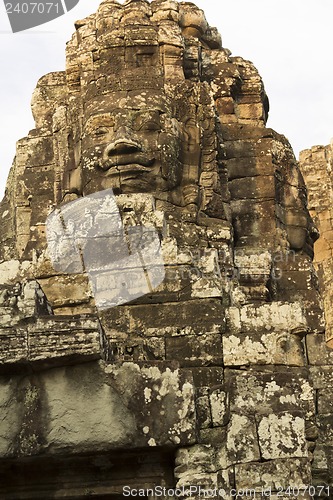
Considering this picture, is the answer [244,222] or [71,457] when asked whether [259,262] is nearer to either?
[244,222]

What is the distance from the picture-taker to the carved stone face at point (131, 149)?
14.8m

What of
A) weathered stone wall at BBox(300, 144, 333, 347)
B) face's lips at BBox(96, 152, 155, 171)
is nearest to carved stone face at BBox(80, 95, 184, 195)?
face's lips at BBox(96, 152, 155, 171)

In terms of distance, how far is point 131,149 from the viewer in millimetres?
14875

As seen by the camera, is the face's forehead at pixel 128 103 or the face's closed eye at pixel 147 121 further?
the face's forehead at pixel 128 103

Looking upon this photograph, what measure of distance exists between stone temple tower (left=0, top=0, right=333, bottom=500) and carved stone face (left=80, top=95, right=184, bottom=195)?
0.02 m

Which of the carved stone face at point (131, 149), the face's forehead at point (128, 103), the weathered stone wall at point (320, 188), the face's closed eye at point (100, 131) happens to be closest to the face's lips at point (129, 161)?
the carved stone face at point (131, 149)

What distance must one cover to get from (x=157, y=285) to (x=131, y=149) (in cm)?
231

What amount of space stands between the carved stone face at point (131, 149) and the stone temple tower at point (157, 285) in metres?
0.02

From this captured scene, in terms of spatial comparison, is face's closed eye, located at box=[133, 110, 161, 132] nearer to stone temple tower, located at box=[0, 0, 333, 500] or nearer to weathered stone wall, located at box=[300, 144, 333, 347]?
stone temple tower, located at box=[0, 0, 333, 500]

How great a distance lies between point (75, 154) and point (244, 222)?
2.42 meters

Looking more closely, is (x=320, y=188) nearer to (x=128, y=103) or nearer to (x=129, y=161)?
(x=128, y=103)

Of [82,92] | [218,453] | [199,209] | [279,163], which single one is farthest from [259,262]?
[218,453]

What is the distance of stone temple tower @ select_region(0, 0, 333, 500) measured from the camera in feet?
33.8

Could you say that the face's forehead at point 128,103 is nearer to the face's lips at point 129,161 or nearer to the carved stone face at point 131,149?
the carved stone face at point 131,149
